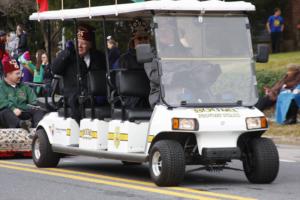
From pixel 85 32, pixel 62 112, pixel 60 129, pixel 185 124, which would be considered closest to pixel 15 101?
pixel 62 112

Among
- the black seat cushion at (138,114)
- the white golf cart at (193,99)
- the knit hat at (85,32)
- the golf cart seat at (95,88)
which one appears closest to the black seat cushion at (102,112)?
the golf cart seat at (95,88)

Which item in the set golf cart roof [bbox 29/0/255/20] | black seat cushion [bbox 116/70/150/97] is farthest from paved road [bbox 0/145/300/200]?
golf cart roof [bbox 29/0/255/20]

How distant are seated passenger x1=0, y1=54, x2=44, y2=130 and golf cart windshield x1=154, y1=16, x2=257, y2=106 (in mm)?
4704

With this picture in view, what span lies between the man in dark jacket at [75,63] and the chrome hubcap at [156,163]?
8.62 ft

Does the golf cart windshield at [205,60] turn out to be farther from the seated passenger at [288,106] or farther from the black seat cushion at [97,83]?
the seated passenger at [288,106]

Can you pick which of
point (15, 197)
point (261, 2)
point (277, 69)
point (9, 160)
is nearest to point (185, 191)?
point (15, 197)

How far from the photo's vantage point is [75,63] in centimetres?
1493

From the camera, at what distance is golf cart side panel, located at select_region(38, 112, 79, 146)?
14648 mm

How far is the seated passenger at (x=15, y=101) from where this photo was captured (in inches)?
670

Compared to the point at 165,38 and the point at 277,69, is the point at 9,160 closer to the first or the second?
the point at 165,38

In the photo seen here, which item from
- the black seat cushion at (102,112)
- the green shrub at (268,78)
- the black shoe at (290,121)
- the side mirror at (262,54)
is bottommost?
the black shoe at (290,121)

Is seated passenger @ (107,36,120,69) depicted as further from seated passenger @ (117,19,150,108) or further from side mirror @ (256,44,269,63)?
side mirror @ (256,44,269,63)

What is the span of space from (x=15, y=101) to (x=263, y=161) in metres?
6.06

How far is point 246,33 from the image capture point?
13.1 meters
